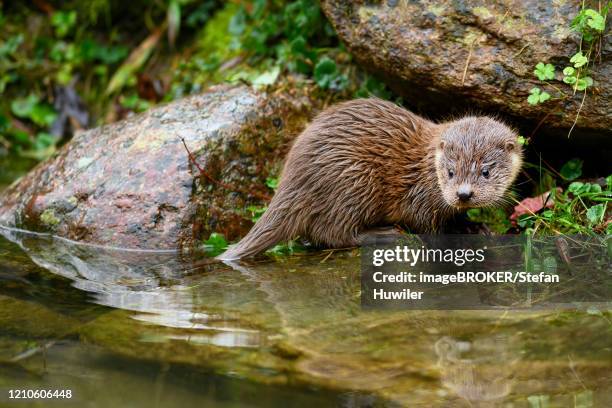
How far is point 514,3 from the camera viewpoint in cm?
463

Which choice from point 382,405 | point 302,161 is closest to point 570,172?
point 302,161

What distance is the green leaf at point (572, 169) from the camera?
4.90 metres

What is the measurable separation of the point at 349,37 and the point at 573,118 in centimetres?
161

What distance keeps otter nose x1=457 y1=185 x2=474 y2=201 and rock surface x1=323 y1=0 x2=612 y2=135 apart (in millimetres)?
789

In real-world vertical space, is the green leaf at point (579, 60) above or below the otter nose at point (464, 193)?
above

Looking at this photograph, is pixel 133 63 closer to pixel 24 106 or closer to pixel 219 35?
pixel 219 35

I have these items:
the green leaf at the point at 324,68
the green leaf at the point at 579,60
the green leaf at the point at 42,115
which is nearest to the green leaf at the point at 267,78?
the green leaf at the point at 324,68

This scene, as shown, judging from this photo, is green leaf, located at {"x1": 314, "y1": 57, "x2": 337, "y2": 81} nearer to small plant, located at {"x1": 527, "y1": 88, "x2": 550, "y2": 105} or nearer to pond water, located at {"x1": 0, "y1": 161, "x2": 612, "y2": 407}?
small plant, located at {"x1": 527, "y1": 88, "x2": 550, "y2": 105}

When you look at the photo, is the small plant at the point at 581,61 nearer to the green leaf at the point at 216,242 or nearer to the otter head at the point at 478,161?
the otter head at the point at 478,161

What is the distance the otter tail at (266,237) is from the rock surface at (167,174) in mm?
478

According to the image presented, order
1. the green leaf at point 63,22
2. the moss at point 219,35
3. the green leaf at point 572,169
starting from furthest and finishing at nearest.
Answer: the green leaf at point 63,22, the moss at point 219,35, the green leaf at point 572,169

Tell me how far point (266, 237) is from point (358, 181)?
26.2 inches

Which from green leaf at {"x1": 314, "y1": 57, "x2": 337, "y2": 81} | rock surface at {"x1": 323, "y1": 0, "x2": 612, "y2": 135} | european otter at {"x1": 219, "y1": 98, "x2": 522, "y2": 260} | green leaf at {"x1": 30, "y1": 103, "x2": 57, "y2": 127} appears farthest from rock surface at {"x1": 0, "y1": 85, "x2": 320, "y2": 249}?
green leaf at {"x1": 30, "y1": 103, "x2": 57, "y2": 127}

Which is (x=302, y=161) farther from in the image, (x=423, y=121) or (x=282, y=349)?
(x=282, y=349)
